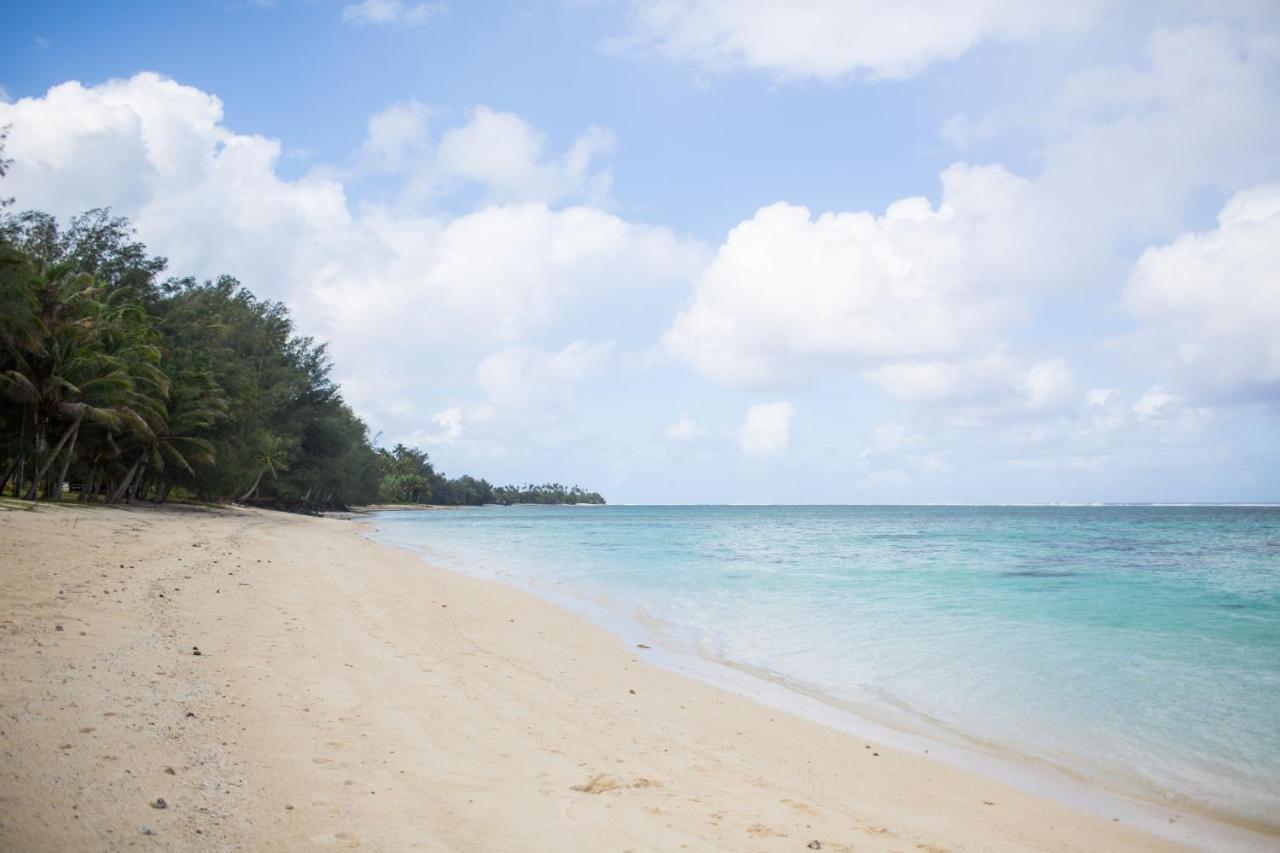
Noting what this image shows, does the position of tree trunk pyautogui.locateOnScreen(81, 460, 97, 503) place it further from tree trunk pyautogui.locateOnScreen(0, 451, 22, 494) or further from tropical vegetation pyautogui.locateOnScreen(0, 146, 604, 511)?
tree trunk pyautogui.locateOnScreen(0, 451, 22, 494)

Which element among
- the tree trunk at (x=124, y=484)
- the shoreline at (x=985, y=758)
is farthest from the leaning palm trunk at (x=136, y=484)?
the shoreline at (x=985, y=758)

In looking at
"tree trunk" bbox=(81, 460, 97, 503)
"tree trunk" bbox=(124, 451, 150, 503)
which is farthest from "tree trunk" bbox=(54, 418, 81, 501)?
"tree trunk" bbox=(124, 451, 150, 503)

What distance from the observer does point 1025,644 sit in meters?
12.8

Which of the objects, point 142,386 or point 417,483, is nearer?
point 142,386

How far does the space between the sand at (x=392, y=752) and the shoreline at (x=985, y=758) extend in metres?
0.40

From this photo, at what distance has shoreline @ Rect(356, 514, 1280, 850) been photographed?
18.7ft

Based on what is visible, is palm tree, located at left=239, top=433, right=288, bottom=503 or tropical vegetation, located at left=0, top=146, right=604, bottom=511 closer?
tropical vegetation, located at left=0, top=146, right=604, bottom=511

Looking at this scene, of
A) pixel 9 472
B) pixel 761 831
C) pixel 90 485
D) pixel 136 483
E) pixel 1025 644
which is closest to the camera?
pixel 761 831

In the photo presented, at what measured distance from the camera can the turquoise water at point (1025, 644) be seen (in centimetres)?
750

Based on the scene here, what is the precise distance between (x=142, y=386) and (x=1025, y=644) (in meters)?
32.9

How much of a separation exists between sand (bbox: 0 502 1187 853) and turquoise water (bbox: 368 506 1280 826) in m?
1.97

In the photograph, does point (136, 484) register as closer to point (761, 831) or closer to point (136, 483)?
point (136, 483)

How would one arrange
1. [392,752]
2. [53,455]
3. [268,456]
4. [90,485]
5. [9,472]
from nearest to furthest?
[392,752] → [53,455] → [9,472] → [90,485] → [268,456]

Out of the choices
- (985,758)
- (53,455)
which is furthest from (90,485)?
(985,758)
